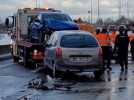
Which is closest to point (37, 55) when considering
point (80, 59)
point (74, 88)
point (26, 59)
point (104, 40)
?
point (26, 59)

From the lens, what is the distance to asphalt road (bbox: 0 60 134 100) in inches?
566

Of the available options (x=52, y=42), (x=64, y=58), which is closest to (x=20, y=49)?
(x=52, y=42)

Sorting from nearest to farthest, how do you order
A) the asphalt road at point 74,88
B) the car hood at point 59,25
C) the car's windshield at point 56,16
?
the asphalt road at point 74,88 → the car hood at point 59,25 → the car's windshield at point 56,16

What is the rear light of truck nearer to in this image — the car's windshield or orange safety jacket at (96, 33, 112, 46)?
the car's windshield

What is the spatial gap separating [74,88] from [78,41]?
3.56m

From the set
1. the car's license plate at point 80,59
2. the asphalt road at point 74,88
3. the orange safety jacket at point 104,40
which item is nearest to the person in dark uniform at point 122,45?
the asphalt road at point 74,88

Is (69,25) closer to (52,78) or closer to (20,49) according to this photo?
(20,49)

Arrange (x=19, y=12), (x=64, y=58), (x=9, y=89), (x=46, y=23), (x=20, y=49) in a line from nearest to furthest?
(x=9, y=89) < (x=64, y=58) < (x=46, y=23) < (x=20, y=49) < (x=19, y=12)

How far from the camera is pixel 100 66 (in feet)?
63.3

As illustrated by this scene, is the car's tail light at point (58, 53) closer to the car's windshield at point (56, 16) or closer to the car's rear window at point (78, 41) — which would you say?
the car's rear window at point (78, 41)

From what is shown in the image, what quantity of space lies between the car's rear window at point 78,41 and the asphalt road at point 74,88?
3.83 ft

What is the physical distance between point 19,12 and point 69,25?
5.31 metres

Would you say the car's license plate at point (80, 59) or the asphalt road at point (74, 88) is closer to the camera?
the asphalt road at point (74, 88)

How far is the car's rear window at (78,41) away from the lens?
19.6m
